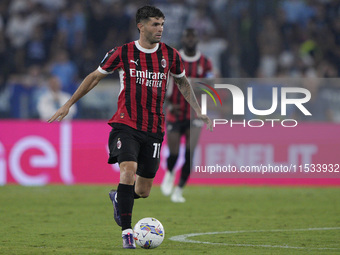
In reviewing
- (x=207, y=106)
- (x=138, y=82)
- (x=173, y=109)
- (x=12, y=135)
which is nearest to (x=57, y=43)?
(x=12, y=135)

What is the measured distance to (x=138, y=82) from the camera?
6559 mm

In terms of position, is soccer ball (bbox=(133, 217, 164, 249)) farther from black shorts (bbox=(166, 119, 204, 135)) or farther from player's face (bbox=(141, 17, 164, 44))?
black shorts (bbox=(166, 119, 204, 135))

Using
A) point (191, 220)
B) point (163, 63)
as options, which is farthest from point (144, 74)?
point (191, 220)

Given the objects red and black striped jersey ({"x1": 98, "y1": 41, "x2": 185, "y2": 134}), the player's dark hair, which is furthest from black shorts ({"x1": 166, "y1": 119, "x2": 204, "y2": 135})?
the player's dark hair

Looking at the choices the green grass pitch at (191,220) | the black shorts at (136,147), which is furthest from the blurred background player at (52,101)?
the black shorts at (136,147)

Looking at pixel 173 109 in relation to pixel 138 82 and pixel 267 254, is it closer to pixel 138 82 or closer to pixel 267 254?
pixel 138 82

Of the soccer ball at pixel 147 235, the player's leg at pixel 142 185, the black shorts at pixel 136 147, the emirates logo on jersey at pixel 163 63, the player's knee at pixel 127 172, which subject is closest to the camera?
the soccer ball at pixel 147 235

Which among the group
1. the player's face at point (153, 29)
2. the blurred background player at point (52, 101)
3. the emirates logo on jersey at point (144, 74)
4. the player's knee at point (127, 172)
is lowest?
the player's knee at point (127, 172)

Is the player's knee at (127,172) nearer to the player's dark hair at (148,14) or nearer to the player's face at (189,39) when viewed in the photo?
the player's dark hair at (148,14)

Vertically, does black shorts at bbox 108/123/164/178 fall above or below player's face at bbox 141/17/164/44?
below

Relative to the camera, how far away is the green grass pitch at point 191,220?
6379mm

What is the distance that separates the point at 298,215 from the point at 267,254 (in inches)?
141

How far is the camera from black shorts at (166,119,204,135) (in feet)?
37.3

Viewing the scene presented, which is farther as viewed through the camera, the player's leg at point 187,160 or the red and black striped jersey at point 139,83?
the player's leg at point 187,160
